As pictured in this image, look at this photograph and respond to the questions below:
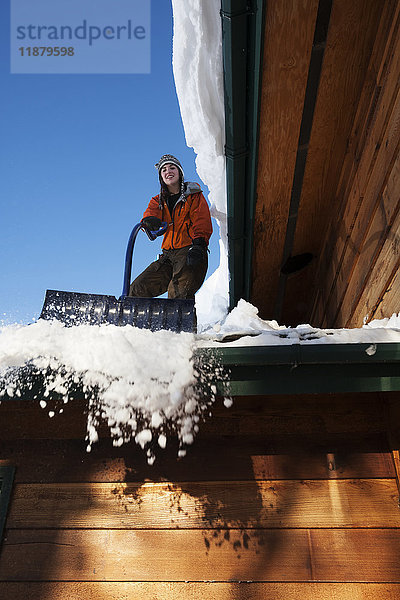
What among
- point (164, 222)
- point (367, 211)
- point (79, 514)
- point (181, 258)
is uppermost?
point (164, 222)

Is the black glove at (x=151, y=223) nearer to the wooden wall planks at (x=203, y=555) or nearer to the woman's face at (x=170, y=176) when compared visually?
the woman's face at (x=170, y=176)

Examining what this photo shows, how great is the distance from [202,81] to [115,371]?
2.00m

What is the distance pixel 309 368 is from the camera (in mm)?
1724

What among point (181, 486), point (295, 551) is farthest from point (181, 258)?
point (295, 551)

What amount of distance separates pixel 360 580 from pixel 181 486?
2.56 feet

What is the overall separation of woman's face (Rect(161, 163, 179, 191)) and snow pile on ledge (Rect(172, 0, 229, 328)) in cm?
62

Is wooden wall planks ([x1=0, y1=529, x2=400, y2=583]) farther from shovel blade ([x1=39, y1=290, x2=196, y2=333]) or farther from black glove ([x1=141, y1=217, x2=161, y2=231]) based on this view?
black glove ([x1=141, y1=217, x2=161, y2=231])

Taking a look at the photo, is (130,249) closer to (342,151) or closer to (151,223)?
(151,223)

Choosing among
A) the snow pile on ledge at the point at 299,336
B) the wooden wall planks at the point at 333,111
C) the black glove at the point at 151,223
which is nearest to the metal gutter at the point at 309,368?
the snow pile on ledge at the point at 299,336

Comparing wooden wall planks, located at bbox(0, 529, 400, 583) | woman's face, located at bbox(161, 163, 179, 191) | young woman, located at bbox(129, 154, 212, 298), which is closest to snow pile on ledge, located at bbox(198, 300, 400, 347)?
wooden wall planks, located at bbox(0, 529, 400, 583)

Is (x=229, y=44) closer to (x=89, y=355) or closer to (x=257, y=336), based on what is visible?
(x=257, y=336)

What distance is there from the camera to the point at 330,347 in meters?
1.70

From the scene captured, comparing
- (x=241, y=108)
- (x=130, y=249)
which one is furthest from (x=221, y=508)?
(x=130, y=249)

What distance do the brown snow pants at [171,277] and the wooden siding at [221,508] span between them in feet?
5.73
